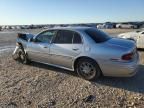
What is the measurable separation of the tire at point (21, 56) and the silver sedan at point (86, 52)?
772 mm

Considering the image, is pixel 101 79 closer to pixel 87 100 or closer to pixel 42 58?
pixel 87 100

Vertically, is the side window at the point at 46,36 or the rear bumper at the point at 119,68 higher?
the side window at the point at 46,36

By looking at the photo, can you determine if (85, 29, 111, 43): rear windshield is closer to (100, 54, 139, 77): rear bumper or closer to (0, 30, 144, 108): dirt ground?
(100, 54, 139, 77): rear bumper

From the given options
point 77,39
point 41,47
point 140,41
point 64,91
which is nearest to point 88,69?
point 77,39

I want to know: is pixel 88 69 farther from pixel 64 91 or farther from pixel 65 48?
pixel 64 91

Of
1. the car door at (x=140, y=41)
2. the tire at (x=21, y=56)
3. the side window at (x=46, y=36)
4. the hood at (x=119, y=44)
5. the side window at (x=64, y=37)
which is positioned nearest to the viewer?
the hood at (x=119, y=44)

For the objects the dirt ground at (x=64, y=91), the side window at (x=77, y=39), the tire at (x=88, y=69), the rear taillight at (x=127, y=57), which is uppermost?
the side window at (x=77, y=39)

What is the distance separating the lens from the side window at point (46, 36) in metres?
7.19

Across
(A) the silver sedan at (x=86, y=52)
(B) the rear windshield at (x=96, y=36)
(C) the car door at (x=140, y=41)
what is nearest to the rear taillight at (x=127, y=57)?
(A) the silver sedan at (x=86, y=52)

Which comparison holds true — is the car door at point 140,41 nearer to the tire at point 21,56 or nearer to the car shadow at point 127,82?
the car shadow at point 127,82

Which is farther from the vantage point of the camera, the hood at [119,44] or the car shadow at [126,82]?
the hood at [119,44]

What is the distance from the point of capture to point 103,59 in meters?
5.79

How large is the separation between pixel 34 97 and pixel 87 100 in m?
1.32

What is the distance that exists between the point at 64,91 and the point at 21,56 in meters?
3.89
